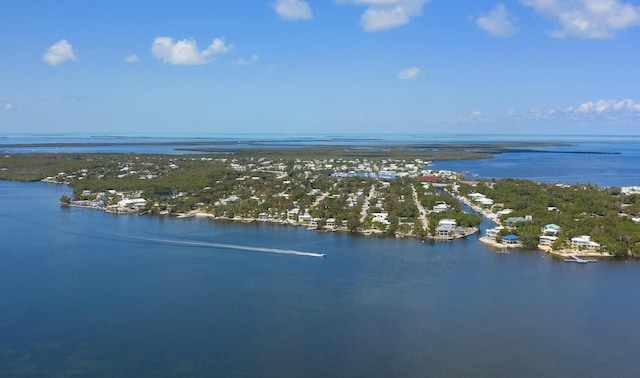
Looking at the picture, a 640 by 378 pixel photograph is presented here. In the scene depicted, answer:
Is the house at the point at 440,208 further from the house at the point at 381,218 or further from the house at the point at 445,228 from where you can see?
the house at the point at 445,228

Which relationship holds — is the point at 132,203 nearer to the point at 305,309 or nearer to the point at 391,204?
the point at 391,204

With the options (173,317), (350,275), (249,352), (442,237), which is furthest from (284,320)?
(442,237)

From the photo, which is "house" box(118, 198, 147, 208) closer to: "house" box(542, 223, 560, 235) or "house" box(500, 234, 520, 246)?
"house" box(500, 234, 520, 246)

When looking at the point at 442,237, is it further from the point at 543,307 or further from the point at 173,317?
the point at 173,317

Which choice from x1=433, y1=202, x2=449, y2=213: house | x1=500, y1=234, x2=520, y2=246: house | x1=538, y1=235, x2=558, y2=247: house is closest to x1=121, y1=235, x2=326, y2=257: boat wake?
x1=500, y1=234, x2=520, y2=246: house

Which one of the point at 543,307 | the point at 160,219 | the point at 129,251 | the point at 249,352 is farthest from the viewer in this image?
the point at 160,219

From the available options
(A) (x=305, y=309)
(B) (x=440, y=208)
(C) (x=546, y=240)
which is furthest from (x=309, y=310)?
(B) (x=440, y=208)
